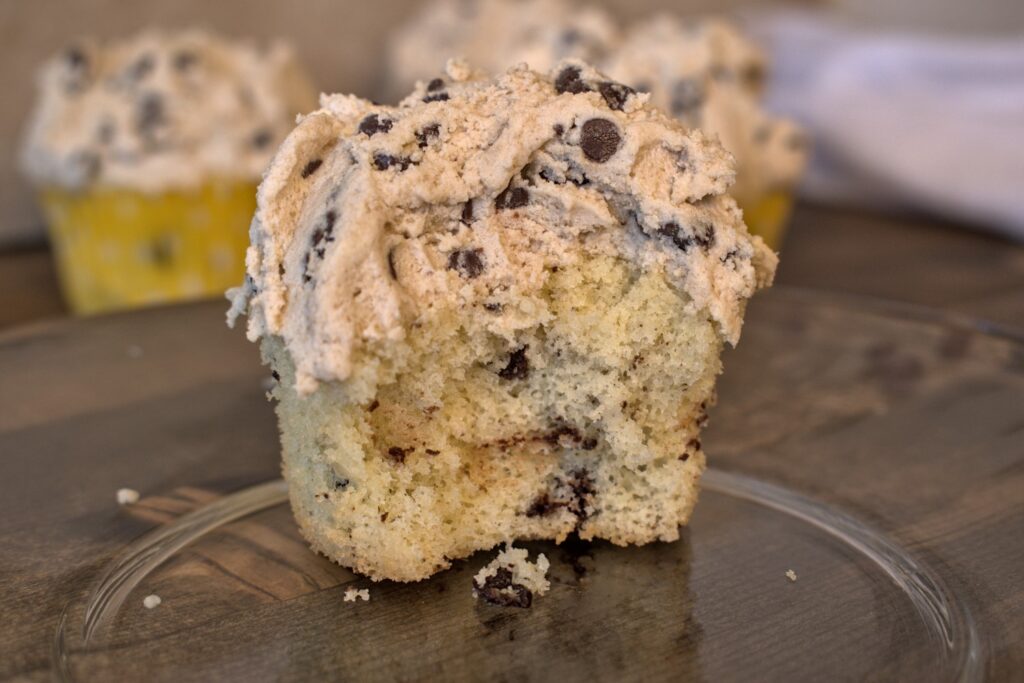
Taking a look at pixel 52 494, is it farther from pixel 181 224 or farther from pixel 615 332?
pixel 181 224

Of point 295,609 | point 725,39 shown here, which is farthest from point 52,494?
point 725,39

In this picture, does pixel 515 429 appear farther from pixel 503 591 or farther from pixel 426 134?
pixel 426 134

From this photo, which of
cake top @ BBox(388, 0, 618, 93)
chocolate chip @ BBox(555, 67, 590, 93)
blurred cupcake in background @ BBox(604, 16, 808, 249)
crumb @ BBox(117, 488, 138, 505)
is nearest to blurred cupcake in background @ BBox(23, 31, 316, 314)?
cake top @ BBox(388, 0, 618, 93)

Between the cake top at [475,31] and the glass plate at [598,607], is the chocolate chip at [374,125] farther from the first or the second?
the cake top at [475,31]

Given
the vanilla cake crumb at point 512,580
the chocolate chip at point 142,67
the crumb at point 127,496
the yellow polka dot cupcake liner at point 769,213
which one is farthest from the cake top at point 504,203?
the yellow polka dot cupcake liner at point 769,213

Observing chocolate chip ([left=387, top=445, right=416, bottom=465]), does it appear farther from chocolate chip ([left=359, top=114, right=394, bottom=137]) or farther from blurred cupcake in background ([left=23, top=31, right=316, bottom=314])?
blurred cupcake in background ([left=23, top=31, right=316, bottom=314])

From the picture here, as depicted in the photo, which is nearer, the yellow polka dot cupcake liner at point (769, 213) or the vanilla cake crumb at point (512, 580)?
the vanilla cake crumb at point (512, 580)

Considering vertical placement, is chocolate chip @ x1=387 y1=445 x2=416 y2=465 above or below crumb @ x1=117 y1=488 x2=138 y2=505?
above
